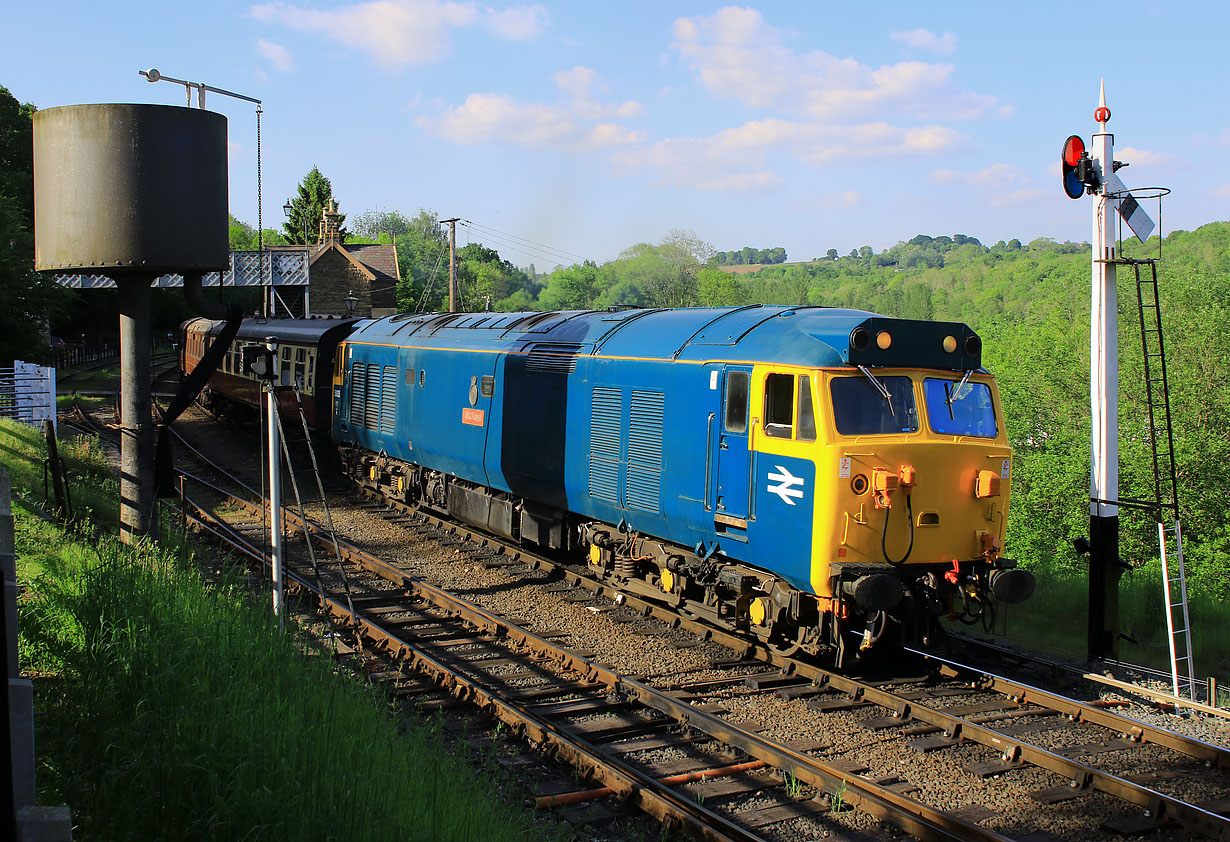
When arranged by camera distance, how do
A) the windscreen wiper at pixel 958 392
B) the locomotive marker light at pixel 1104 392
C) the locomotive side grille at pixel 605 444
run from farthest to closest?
the locomotive side grille at pixel 605 444, the locomotive marker light at pixel 1104 392, the windscreen wiper at pixel 958 392

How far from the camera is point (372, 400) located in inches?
729

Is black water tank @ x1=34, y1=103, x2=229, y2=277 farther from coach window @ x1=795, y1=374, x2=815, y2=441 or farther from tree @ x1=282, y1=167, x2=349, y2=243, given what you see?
tree @ x1=282, y1=167, x2=349, y2=243

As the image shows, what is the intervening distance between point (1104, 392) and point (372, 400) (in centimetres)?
1304

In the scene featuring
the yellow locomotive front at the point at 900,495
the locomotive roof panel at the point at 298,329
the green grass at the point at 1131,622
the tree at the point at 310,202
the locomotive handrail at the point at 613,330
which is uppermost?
the tree at the point at 310,202

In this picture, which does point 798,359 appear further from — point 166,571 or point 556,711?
point 166,571

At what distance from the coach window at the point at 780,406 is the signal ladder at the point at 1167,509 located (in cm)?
359

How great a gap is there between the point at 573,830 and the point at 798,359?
4.63 m

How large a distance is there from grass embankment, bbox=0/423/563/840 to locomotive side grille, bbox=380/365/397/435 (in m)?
9.05

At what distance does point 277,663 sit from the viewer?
6.73 metres

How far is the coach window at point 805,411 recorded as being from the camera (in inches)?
340

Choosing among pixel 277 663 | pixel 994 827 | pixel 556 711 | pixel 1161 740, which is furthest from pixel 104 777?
pixel 1161 740

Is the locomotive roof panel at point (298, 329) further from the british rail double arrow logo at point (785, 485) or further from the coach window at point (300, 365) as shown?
the british rail double arrow logo at point (785, 485)

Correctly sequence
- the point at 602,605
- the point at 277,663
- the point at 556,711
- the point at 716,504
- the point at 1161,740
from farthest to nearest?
the point at 602,605 → the point at 716,504 → the point at 556,711 → the point at 1161,740 → the point at 277,663

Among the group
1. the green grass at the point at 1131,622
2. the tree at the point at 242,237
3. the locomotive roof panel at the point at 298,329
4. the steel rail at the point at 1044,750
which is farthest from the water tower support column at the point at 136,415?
the tree at the point at 242,237
